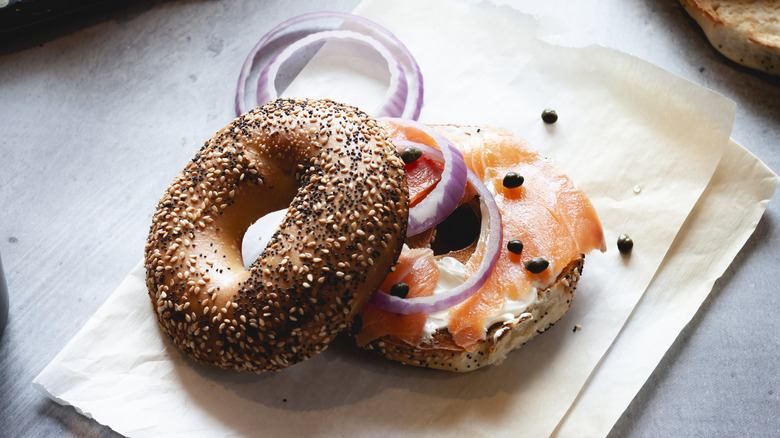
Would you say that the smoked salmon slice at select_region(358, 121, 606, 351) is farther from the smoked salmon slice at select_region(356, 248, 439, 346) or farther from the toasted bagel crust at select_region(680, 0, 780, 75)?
the toasted bagel crust at select_region(680, 0, 780, 75)

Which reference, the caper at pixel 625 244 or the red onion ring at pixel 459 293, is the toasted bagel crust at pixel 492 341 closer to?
the red onion ring at pixel 459 293

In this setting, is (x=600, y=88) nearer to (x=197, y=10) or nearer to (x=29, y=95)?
(x=197, y=10)

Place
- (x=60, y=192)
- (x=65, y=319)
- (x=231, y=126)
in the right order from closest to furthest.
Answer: (x=231, y=126) → (x=65, y=319) → (x=60, y=192)

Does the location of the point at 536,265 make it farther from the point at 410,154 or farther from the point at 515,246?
the point at 410,154

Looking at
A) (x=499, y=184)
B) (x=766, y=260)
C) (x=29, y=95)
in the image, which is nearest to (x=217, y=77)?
(x=29, y=95)

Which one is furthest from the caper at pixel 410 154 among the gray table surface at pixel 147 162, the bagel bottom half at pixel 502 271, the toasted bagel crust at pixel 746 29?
the toasted bagel crust at pixel 746 29

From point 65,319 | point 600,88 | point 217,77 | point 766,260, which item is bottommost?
point 65,319
